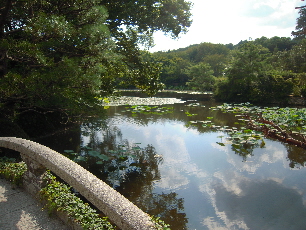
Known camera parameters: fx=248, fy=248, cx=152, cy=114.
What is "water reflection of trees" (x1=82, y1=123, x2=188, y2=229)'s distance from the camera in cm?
491

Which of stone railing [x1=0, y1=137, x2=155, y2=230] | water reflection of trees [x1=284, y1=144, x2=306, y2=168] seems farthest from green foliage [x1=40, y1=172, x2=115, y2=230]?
water reflection of trees [x1=284, y1=144, x2=306, y2=168]

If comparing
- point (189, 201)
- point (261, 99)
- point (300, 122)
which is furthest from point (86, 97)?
point (261, 99)

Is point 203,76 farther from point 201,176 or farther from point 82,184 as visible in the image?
point 82,184

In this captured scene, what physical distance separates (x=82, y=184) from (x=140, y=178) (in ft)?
14.5

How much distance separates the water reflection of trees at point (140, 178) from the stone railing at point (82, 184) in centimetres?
253

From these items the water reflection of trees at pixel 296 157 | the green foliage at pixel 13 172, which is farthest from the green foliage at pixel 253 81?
the green foliage at pixel 13 172

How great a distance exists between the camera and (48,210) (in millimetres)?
2750

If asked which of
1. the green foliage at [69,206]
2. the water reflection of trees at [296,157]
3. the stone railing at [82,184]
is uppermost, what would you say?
the stone railing at [82,184]

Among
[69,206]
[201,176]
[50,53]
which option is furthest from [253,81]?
[69,206]

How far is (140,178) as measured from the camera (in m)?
6.49

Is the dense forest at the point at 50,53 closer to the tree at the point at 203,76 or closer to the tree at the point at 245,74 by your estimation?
the tree at the point at 245,74

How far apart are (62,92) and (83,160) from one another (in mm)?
2831

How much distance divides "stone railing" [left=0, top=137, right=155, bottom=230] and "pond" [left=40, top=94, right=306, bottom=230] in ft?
8.37

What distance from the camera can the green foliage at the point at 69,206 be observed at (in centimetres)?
254
